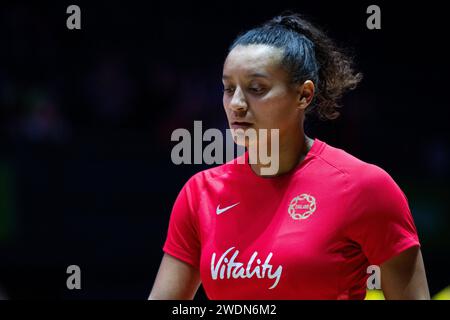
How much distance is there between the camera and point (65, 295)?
561 cm

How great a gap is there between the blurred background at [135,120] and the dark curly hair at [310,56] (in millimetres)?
2127

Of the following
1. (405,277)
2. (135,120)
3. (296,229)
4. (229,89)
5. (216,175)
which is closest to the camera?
(405,277)

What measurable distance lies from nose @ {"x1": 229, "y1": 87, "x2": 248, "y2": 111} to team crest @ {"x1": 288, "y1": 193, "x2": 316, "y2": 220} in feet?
1.10

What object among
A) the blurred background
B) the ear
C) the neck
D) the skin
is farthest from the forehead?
the blurred background

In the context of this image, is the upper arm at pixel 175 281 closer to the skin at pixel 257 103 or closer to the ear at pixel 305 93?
the skin at pixel 257 103

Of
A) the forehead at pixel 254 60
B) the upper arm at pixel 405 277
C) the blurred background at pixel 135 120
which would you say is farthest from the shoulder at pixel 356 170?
the blurred background at pixel 135 120

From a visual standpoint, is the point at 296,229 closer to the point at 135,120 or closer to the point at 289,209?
the point at 289,209

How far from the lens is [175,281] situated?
2514 mm

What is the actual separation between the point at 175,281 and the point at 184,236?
0.15 meters

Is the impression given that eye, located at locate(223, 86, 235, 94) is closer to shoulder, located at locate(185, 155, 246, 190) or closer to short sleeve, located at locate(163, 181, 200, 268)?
shoulder, located at locate(185, 155, 246, 190)

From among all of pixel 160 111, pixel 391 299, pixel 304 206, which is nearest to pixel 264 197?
pixel 304 206

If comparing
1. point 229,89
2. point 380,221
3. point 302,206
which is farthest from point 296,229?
point 229,89

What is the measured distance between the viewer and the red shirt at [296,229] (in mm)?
2287

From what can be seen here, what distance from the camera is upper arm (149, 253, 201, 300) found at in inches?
98.0
